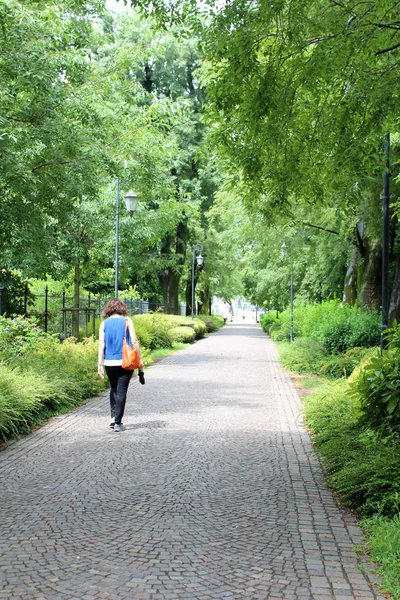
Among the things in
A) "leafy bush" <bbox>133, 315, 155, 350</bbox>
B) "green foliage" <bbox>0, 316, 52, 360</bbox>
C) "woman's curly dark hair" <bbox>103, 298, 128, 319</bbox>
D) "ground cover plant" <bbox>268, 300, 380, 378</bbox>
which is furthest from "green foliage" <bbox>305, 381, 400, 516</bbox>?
"leafy bush" <bbox>133, 315, 155, 350</bbox>

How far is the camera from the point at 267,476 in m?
6.17

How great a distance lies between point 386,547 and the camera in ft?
13.4

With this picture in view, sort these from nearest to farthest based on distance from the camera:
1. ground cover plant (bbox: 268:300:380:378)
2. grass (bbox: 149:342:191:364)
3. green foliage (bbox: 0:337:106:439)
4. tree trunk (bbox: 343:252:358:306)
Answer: green foliage (bbox: 0:337:106:439)
ground cover plant (bbox: 268:300:380:378)
grass (bbox: 149:342:191:364)
tree trunk (bbox: 343:252:358:306)

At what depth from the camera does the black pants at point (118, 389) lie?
8445mm

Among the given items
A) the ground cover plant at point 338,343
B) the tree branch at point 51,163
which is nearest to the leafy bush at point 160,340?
the ground cover plant at point 338,343

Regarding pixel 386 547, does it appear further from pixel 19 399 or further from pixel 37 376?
pixel 37 376

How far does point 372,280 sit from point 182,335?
1161cm

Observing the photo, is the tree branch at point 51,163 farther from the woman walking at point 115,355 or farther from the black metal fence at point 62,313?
the black metal fence at point 62,313

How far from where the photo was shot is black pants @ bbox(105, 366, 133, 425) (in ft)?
27.7

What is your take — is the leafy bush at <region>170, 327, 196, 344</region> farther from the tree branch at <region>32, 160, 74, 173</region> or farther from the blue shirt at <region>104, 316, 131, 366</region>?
the blue shirt at <region>104, 316, 131, 366</region>

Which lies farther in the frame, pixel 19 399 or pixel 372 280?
pixel 372 280

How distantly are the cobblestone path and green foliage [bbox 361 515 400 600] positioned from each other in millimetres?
115

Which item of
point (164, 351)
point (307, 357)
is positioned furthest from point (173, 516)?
point (164, 351)

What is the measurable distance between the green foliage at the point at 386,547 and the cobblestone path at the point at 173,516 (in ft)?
0.38
